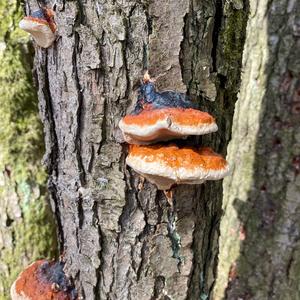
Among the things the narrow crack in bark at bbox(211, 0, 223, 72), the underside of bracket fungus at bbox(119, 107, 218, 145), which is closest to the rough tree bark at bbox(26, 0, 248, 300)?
the narrow crack in bark at bbox(211, 0, 223, 72)

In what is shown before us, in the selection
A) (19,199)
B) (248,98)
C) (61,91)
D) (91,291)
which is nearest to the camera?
(61,91)

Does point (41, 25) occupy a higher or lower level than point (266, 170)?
higher

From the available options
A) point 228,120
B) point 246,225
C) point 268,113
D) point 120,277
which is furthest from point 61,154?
point 246,225

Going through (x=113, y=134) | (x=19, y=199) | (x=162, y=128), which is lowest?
(x=19, y=199)

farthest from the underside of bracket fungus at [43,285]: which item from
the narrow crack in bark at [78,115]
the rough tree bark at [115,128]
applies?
the narrow crack in bark at [78,115]

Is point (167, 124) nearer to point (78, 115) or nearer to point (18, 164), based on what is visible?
point (78, 115)

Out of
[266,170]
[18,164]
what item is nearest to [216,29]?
[18,164]

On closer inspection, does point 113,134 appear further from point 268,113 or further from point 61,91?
point 268,113
